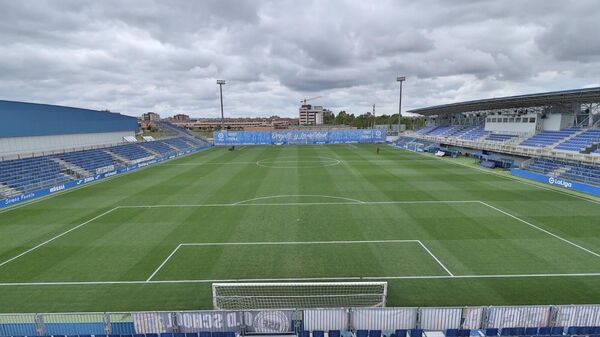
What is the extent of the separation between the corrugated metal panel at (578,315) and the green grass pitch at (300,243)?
79.3 inches

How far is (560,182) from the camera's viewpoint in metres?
29.9

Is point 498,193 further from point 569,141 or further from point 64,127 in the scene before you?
point 64,127

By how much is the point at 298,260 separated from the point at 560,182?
28.9 meters

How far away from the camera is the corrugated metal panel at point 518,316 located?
9945 mm

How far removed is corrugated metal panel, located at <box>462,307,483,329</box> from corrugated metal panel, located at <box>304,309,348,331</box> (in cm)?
380

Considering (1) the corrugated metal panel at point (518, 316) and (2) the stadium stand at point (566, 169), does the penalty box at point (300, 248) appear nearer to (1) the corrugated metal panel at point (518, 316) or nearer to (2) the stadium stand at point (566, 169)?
(1) the corrugated metal panel at point (518, 316)

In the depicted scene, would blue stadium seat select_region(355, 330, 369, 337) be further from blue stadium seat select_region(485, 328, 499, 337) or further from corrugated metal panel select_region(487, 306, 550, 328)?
corrugated metal panel select_region(487, 306, 550, 328)

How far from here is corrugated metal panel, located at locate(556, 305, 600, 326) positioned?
9.87 m

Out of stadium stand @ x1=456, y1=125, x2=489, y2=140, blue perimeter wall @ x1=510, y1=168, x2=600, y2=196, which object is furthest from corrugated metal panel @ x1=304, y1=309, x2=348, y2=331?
stadium stand @ x1=456, y1=125, x2=489, y2=140

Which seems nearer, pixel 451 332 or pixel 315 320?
pixel 451 332

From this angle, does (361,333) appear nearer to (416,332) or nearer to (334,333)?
(334,333)

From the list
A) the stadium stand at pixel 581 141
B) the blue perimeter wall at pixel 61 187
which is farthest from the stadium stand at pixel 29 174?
the stadium stand at pixel 581 141

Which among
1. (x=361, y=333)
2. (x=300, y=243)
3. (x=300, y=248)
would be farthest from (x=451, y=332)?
(x=300, y=243)

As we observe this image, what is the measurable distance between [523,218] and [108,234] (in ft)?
88.7
